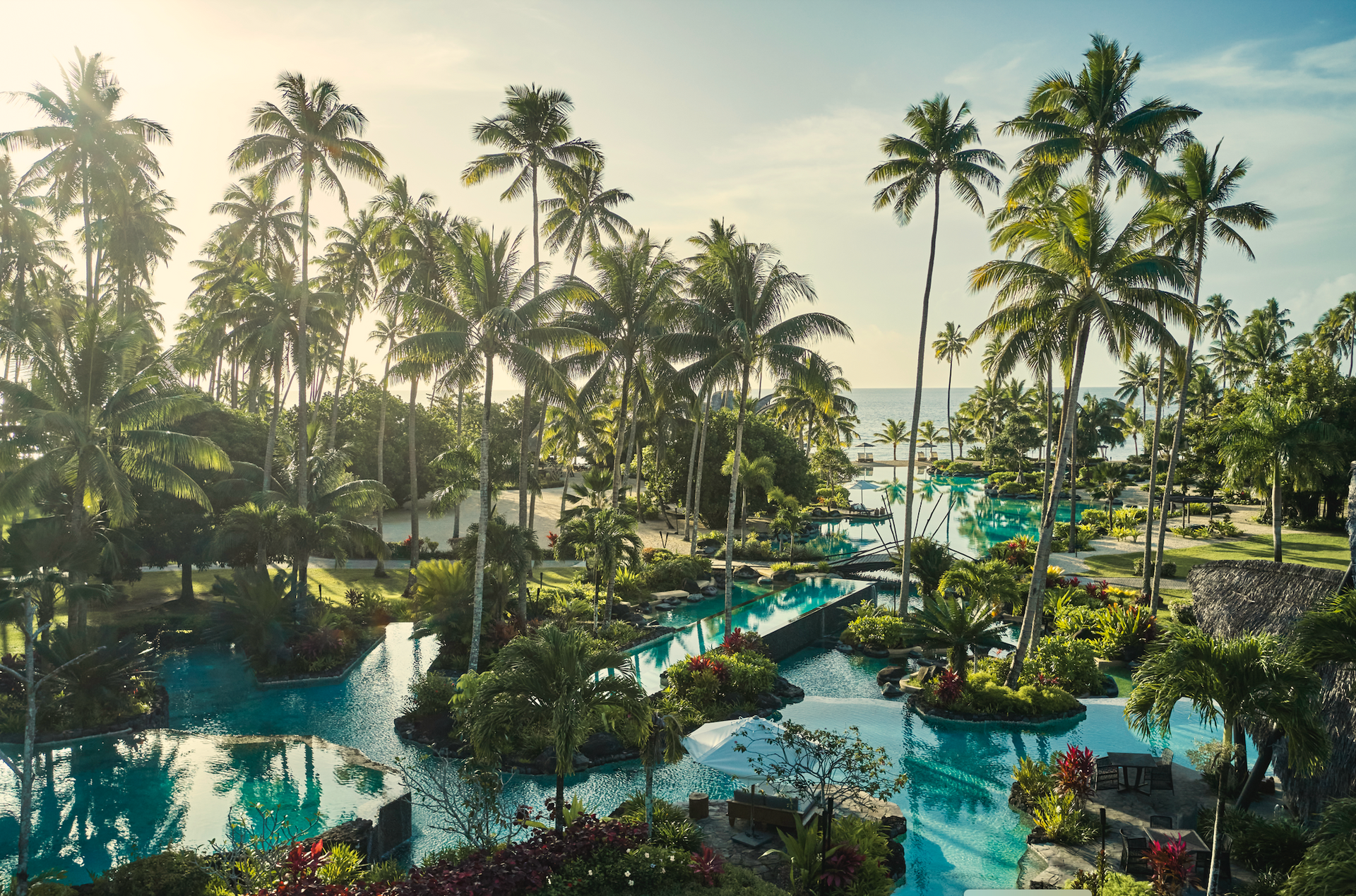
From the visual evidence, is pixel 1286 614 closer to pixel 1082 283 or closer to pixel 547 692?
pixel 1082 283

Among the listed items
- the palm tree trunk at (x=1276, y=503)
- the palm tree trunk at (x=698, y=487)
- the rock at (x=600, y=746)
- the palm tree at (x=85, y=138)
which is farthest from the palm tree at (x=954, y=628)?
the palm tree at (x=85, y=138)

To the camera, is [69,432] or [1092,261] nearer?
[1092,261]

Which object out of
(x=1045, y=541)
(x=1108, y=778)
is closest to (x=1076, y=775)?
(x=1108, y=778)

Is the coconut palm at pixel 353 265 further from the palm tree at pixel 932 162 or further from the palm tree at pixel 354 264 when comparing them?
the palm tree at pixel 932 162

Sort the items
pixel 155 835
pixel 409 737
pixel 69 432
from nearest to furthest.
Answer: pixel 155 835
pixel 409 737
pixel 69 432

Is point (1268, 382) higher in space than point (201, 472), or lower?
higher

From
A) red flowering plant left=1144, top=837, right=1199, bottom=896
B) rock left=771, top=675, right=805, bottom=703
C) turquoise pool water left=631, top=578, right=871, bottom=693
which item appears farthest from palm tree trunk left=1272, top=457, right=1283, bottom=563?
red flowering plant left=1144, top=837, right=1199, bottom=896

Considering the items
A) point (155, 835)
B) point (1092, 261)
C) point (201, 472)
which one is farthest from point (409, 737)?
point (1092, 261)

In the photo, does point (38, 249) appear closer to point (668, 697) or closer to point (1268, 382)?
point (668, 697)
